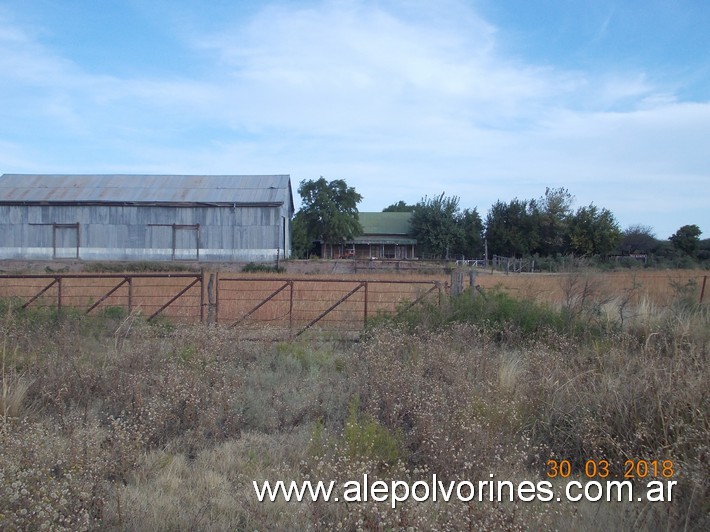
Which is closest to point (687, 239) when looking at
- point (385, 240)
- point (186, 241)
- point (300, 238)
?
point (385, 240)

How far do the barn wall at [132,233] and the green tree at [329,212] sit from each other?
1800cm

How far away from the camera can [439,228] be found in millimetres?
57812

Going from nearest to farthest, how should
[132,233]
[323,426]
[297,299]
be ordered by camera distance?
[323,426] → [297,299] → [132,233]

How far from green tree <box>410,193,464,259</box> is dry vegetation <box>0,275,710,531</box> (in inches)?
1937

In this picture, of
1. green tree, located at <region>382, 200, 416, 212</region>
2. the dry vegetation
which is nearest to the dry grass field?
the dry vegetation

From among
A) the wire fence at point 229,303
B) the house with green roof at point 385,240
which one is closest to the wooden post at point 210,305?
the wire fence at point 229,303

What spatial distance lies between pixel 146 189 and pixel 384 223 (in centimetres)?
3068

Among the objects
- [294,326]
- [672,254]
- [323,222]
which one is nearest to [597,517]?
[294,326]

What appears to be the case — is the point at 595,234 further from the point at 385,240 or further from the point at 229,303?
the point at 229,303

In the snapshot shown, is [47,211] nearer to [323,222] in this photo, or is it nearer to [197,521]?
[323,222]

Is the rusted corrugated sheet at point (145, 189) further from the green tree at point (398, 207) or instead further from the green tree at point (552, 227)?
the green tree at point (398, 207)

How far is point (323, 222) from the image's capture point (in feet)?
188

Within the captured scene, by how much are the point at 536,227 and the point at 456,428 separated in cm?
5418

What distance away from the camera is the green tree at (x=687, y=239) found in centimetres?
4231
